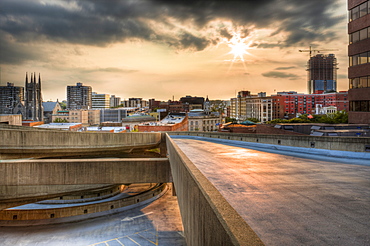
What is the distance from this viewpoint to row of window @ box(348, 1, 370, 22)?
28.8 meters

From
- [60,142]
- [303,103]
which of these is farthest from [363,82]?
[303,103]

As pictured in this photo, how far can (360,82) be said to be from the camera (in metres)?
29.7

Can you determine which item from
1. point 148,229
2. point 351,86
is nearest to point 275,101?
point 351,86

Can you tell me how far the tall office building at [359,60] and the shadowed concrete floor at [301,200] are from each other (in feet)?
77.1

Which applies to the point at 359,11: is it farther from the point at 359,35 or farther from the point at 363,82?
the point at 363,82

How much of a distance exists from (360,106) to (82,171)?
98.5 feet

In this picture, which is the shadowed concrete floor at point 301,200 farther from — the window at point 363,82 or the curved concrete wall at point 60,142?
the window at point 363,82

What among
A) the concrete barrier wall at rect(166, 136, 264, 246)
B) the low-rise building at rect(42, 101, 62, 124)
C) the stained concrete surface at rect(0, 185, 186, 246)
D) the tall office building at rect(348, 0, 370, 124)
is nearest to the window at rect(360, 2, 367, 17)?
the tall office building at rect(348, 0, 370, 124)

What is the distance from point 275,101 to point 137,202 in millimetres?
119070

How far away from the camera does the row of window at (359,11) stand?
28.8 metres

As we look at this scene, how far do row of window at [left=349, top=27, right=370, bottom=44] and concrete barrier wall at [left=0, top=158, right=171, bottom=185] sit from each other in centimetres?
2750

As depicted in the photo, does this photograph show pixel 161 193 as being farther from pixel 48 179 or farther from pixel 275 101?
pixel 275 101

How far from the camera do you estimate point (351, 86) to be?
31188 mm

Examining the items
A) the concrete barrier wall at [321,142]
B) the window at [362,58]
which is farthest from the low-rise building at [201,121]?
the concrete barrier wall at [321,142]
